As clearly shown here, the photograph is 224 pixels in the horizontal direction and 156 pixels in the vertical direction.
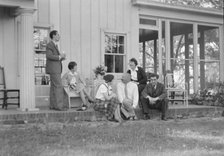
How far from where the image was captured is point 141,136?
5.99 m

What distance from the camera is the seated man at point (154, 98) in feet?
27.1

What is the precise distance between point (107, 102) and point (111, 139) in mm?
2257

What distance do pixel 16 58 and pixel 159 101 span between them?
10.9 ft

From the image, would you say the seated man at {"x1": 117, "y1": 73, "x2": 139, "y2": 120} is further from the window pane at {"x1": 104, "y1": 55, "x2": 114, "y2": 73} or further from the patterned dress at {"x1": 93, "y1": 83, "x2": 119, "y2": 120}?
the window pane at {"x1": 104, "y1": 55, "x2": 114, "y2": 73}

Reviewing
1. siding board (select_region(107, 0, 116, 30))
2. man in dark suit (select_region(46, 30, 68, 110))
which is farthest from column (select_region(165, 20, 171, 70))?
man in dark suit (select_region(46, 30, 68, 110))

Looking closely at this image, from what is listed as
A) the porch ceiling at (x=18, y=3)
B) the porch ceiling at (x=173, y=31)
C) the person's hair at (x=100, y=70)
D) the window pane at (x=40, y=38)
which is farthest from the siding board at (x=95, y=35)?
the porch ceiling at (x=18, y=3)

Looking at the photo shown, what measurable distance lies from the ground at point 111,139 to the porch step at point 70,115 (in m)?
0.21

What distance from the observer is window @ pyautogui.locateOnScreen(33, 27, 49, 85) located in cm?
911

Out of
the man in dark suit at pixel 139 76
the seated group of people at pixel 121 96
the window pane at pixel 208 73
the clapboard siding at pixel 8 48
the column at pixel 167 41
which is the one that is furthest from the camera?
the window pane at pixel 208 73

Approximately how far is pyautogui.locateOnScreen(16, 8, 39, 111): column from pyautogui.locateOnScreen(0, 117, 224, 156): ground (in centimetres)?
95

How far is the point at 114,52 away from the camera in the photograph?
10.3 m

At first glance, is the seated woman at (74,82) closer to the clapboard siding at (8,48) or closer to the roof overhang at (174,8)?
the clapboard siding at (8,48)

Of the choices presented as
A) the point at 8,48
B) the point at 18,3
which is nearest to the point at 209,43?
the point at 8,48

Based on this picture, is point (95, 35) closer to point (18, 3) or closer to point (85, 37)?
point (85, 37)
